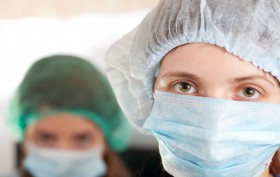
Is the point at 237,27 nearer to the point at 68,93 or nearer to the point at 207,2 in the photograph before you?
the point at 207,2

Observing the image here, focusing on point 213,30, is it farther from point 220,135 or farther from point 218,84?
point 220,135

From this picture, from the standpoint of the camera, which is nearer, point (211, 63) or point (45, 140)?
point (211, 63)

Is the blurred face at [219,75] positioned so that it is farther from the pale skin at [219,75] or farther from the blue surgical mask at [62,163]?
the blue surgical mask at [62,163]

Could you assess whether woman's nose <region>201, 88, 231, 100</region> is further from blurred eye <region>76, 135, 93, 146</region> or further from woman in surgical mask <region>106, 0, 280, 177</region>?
blurred eye <region>76, 135, 93, 146</region>

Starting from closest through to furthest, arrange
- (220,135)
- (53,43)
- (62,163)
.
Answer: (220,135)
(62,163)
(53,43)

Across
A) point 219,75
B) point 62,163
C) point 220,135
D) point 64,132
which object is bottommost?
point 62,163

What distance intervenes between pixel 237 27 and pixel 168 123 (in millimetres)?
292

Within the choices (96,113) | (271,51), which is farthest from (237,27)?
(96,113)

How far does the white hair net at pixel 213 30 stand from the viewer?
121 centimetres

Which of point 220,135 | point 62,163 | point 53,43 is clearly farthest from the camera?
point 53,43

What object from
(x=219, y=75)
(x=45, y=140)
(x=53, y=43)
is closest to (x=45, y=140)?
(x=45, y=140)

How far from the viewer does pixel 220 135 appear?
3.97 ft

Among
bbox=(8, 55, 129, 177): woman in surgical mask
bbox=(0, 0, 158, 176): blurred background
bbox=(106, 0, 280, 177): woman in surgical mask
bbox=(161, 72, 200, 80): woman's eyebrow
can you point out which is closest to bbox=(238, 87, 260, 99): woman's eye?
bbox=(106, 0, 280, 177): woman in surgical mask

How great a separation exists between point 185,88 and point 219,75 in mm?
112
